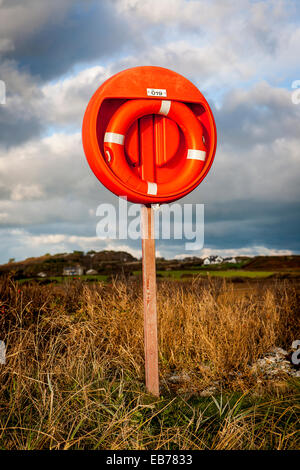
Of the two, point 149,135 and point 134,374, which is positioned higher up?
point 149,135

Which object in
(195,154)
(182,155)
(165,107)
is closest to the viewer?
(165,107)

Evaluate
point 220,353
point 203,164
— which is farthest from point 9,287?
point 203,164

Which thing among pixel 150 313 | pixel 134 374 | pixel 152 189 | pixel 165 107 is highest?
pixel 165 107

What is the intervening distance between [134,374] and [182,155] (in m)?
2.05

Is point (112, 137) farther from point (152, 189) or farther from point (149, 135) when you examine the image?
point (152, 189)

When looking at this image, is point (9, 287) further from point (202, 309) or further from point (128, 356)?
point (202, 309)

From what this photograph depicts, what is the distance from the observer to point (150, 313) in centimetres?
323

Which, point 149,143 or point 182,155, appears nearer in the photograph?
point 149,143

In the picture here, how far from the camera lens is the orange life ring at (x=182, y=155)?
3080 millimetres

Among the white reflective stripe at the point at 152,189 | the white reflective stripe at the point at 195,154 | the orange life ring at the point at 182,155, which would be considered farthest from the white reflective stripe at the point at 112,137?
the white reflective stripe at the point at 195,154

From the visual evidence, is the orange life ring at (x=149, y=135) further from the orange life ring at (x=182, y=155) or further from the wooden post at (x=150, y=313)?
the wooden post at (x=150, y=313)

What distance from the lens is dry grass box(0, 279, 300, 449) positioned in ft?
8.17

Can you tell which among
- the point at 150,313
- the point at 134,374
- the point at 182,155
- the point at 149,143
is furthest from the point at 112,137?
the point at 134,374
